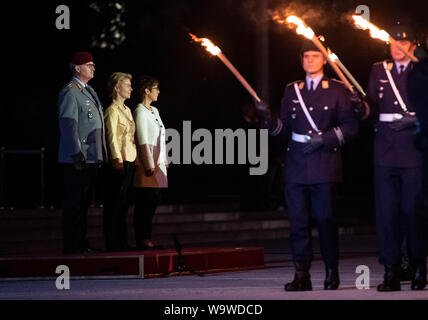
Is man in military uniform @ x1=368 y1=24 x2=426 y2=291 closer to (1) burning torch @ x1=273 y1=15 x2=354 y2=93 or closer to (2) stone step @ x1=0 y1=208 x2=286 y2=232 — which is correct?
(1) burning torch @ x1=273 y1=15 x2=354 y2=93

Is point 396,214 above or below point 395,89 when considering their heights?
below

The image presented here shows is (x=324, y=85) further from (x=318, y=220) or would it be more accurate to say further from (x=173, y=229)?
(x=173, y=229)

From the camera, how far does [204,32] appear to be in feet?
104

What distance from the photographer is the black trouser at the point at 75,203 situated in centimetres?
1445

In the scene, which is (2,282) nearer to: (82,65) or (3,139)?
(82,65)

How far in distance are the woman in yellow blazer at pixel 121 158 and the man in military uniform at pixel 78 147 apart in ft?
1.17

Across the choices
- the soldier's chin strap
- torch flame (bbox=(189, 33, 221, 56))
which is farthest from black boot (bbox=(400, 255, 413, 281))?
torch flame (bbox=(189, 33, 221, 56))

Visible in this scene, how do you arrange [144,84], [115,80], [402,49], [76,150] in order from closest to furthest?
[402,49] → [76,150] → [115,80] → [144,84]

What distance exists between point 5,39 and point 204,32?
5.36 m

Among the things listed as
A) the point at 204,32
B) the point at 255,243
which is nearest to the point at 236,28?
the point at 204,32

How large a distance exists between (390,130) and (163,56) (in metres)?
21.3

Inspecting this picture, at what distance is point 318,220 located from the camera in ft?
40.0

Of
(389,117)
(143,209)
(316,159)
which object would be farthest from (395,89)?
(143,209)
